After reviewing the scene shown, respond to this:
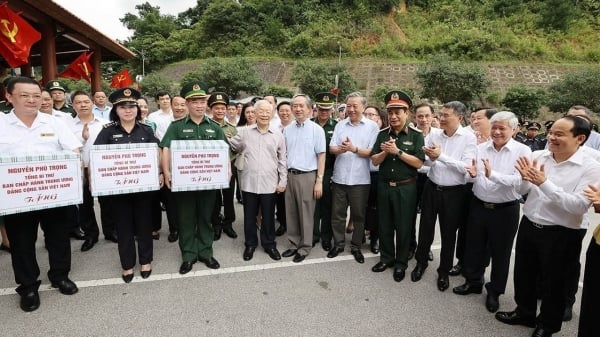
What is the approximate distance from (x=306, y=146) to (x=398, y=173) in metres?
1.12

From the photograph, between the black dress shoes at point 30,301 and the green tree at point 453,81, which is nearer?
the black dress shoes at point 30,301

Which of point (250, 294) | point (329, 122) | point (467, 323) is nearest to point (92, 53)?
point (329, 122)

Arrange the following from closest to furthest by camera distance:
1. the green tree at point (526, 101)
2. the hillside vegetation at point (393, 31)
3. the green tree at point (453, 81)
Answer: the green tree at point (526, 101) < the green tree at point (453, 81) < the hillside vegetation at point (393, 31)

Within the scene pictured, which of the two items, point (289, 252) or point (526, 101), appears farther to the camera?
point (526, 101)

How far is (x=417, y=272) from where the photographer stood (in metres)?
3.60

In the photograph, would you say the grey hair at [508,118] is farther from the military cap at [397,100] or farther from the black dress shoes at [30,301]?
the black dress shoes at [30,301]

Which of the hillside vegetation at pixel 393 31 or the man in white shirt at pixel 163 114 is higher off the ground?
the hillside vegetation at pixel 393 31

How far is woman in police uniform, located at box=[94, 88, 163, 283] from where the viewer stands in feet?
10.7

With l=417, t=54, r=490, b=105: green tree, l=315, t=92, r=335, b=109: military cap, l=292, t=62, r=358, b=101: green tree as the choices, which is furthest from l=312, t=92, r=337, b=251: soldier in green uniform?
l=417, t=54, r=490, b=105: green tree

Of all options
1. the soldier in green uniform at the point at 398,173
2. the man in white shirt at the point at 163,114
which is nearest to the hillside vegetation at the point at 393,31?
the man in white shirt at the point at 163,114

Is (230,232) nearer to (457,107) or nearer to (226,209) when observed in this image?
(226,209)

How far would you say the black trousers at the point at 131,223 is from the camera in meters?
3.28

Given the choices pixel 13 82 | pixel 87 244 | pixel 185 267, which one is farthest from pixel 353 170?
pixel 87 244

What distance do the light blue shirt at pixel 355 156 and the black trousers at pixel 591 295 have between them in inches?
85.0
